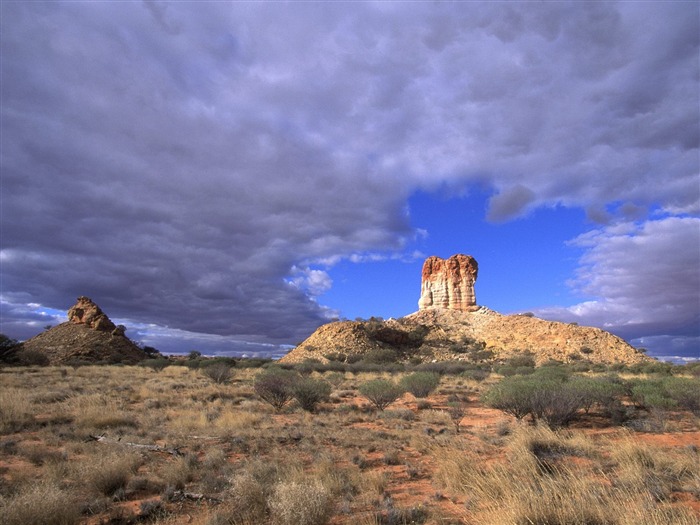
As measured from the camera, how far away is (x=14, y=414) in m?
13.4

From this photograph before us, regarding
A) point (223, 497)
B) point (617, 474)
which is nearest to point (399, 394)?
point (617, 474)

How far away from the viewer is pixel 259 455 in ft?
32.0

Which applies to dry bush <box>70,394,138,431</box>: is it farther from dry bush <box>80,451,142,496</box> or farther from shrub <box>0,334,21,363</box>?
shrub <box>0,334,21,363</box>

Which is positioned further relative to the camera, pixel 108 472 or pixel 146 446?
pixel 146 446

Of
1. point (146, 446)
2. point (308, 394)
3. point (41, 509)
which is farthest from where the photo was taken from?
point (308, 394)

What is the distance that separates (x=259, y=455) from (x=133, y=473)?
2.68m

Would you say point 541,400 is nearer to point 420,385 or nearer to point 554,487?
point 420,385

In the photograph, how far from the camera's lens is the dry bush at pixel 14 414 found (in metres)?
12.4

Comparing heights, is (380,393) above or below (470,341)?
below

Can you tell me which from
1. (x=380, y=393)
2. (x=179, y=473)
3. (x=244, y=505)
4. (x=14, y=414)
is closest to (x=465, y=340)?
(x=380, y=393)

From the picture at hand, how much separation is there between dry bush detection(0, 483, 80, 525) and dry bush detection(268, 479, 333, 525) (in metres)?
2.88

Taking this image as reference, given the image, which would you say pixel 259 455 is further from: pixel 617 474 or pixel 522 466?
pixel 617 474

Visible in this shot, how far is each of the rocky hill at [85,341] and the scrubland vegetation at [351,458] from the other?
38.2m

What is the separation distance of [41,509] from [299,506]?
3.53 metres
